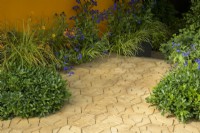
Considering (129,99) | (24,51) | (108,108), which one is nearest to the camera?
(108,108)

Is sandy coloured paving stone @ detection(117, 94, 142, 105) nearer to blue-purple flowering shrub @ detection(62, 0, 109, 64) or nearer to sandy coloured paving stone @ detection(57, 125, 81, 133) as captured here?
sandy coloured paving stone @ detection(57, 125, 81, 133)

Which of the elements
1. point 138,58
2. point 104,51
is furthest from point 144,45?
point 104,51

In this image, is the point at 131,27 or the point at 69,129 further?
the point at 131,27

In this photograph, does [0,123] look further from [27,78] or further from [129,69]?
[129,69]

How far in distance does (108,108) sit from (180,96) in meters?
0.94

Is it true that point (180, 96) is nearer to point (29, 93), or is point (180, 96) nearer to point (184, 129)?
point (184, 129)

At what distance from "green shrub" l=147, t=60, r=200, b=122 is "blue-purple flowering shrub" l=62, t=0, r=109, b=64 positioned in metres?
1.93

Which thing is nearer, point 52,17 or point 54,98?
point 54,98

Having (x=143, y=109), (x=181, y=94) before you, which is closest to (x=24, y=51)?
(x=143, y=109)

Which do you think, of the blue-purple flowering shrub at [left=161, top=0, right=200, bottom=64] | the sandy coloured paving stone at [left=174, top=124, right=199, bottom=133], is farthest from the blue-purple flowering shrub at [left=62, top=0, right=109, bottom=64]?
the sandy coloured paving stone at [left=174, top=124, right=199, bottom=133]

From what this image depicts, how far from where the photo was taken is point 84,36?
6449 millimetres

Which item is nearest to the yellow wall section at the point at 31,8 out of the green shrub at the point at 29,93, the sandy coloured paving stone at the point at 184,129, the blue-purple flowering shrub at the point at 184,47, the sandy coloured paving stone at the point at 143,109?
the green shrub at the point at 29,93

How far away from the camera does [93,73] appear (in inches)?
232

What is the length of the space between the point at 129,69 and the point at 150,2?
6.84ft
